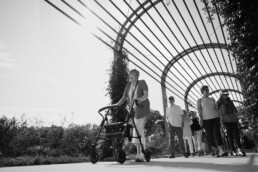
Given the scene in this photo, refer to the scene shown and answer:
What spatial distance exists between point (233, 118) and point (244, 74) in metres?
1.89

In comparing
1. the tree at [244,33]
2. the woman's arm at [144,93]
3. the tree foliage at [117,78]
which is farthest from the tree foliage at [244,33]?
the tree foliage at [117,78]

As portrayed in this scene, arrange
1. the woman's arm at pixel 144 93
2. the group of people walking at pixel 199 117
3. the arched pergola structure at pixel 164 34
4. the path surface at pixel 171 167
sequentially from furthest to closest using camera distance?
1. the arched pergola structure at pixel 164 34
2. the group of people walking at pixel 199 117
3. the woman's arm at pixel 144 93
4. the path surface at pixel 171 167

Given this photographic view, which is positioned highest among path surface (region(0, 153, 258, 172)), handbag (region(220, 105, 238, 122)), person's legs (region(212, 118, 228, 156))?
handbag (region(220, 105, 238, 122))

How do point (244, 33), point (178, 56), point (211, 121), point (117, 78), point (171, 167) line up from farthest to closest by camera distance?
1. point (178, 56)
2. point (117, 78)
3. point (211, 121)
4. point (244, 33)
5. point (171, 167)

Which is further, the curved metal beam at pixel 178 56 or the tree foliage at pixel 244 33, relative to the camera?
the curved metal beam at pixel 178 56

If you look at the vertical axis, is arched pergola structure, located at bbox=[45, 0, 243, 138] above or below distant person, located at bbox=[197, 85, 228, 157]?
above

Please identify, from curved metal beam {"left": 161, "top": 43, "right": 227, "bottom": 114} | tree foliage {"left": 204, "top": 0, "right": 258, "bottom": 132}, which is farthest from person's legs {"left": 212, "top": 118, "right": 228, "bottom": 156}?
curved metal beam {"left": 161, "top": 43, "right": 227, "bottom": 114}

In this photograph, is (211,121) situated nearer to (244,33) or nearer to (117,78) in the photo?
(244,33)

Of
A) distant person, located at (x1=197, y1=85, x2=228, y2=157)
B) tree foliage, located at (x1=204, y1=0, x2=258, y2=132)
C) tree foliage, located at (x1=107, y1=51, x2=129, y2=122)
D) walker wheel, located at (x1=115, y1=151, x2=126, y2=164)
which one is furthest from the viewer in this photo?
tree foliage, located at (x1=107, y1=51, x2=129, y2=122)

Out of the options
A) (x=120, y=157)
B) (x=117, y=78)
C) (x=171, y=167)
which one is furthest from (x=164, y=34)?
(x=171, y=167)

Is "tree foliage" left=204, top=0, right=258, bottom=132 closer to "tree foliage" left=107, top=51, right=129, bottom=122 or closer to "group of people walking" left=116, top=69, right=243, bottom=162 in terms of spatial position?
"group of people walking" left=116, top=69, right=243, bottom=162

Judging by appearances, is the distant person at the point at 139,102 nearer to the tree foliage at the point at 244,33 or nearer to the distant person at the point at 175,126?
the tree foliage at the point at 244,33

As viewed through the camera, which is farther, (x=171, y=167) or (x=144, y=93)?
(x=144, y=93)

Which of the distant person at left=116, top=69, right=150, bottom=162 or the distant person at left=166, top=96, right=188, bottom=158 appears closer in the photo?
the distant person at left=116, top=69, right=150, bottom=162
